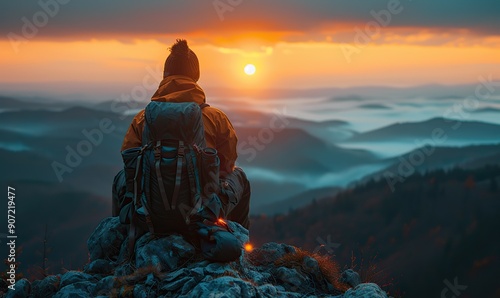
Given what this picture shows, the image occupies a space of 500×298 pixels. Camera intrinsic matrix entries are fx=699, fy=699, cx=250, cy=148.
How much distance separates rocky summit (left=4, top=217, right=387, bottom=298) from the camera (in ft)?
28.2

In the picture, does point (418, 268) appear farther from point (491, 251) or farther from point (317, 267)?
point (317, 267)

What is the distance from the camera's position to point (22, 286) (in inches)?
367

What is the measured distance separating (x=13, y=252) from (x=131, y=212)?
2.21 meters

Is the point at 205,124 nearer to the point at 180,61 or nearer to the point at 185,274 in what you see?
the point at 180,61

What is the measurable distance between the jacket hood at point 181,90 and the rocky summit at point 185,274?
1928 mm

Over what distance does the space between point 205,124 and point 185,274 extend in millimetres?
2347

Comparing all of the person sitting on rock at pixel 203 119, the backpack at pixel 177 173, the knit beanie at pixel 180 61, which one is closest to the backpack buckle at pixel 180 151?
the backpack at pixel 177 173

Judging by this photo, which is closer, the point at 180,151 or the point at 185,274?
the point at 185,274

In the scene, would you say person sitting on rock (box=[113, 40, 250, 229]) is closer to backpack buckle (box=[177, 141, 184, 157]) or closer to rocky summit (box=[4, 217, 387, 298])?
rocky summit (box=[4, 217, 387, 298])

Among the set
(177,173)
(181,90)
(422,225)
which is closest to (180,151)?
(177,173)

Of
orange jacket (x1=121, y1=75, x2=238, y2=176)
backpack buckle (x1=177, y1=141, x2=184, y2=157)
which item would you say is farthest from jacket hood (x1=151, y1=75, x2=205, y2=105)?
backpack buckle (x1=177, y1=141, x2=184, y2=157)

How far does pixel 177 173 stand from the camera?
9125 millimetres

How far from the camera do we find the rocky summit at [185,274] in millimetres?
8586

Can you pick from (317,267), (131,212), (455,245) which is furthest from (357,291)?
(455,245)
